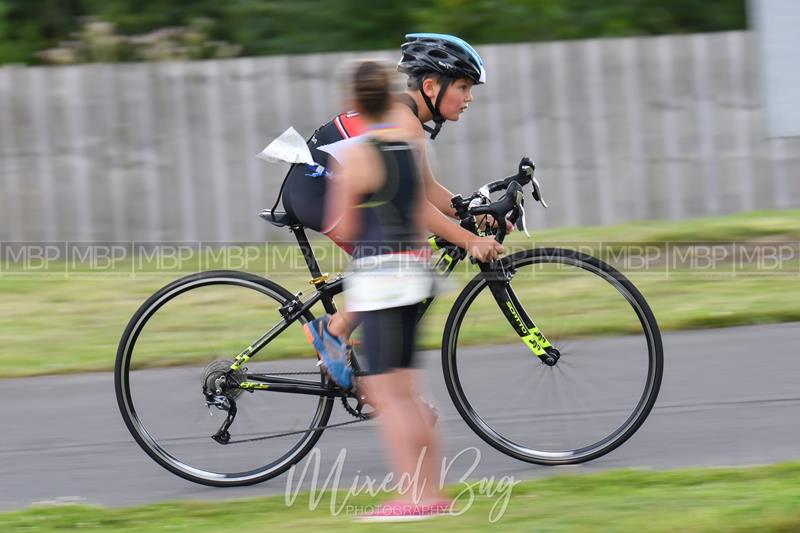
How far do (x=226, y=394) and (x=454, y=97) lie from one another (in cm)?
153

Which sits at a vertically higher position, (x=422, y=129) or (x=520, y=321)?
(x=422, y=129)

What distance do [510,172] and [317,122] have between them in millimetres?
1661

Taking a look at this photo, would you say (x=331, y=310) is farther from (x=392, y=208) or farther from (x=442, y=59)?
(x=442, y=59)

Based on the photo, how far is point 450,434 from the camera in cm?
553

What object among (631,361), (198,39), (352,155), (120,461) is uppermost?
(198,39)

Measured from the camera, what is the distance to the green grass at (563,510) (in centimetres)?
409

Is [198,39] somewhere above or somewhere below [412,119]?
above

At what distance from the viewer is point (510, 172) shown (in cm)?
1014

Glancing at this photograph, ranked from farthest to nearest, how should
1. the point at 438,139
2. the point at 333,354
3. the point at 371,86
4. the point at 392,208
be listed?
the point at 438,139 → the point at 333,354 → the point at 392,208 → the point at 371,86

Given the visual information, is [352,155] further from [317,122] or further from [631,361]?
[317,122]

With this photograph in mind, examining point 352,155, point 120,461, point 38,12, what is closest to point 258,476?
point 120,461

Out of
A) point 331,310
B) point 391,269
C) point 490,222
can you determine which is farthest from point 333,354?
point 490,222

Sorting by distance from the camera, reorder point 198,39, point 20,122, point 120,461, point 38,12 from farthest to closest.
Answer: point 38,12
point 198,39
point 20,122
point 120,461

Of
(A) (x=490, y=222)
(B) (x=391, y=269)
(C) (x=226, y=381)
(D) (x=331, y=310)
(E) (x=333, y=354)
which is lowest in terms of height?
(C) (x=226, y=381)
